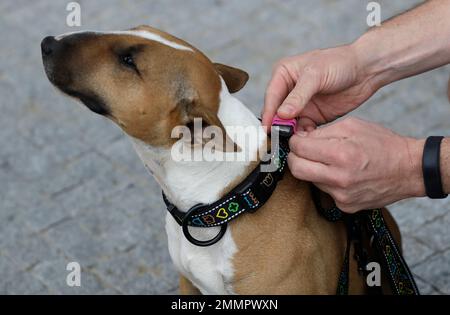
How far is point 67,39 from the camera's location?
2729 mm

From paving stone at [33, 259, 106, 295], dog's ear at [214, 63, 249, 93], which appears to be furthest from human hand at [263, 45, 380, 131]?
paving stone at [33, 259, 106, 295]

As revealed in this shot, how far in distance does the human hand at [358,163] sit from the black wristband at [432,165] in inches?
1.2

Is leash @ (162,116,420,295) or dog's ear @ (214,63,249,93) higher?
dog's ear @ (214,63,249,93)

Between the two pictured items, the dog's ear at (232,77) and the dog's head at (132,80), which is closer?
the dog's head at (132,80)

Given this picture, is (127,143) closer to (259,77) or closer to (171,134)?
(259,77)

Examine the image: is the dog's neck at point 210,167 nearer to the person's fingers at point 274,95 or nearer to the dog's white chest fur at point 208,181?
the dog's white chest fur at point 208,181

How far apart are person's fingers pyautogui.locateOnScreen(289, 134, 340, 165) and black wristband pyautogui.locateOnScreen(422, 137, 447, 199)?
1.02ft

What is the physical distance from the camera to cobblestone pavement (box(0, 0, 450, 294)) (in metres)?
4.21

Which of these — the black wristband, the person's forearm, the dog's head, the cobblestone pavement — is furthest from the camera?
the cobblestone pavement

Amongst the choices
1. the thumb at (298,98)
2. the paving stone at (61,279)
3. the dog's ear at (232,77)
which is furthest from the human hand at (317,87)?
the paving stone at (61,279)

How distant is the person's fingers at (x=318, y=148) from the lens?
279 centimetres

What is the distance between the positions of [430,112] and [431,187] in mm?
2305

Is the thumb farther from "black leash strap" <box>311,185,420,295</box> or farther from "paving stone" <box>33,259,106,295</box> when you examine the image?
"paving stone" <box>33,259,106,295</box>

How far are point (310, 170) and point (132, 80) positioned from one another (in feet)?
2.21
